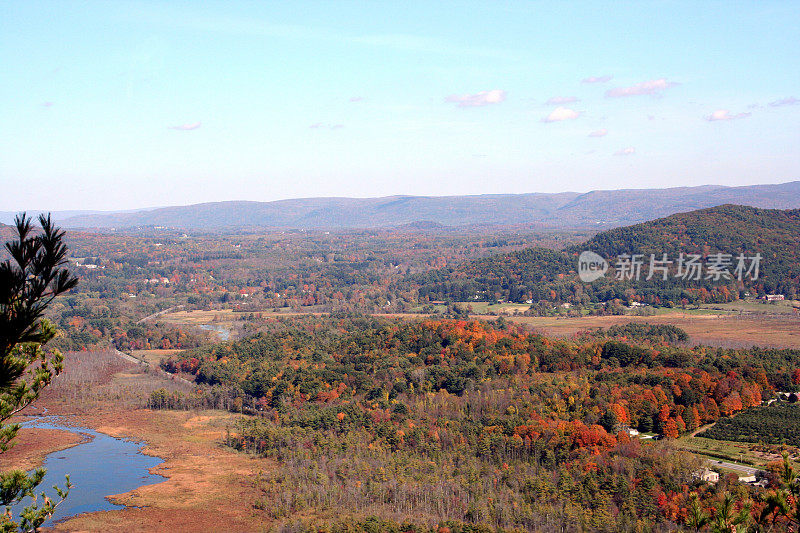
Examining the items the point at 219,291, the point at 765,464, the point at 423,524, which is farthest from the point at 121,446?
the point at 219,291

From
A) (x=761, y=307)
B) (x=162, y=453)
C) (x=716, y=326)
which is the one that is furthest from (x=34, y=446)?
(x=761, y=307)

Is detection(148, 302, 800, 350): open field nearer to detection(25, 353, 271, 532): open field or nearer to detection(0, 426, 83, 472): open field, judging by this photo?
detection(25, 353, 271, 532): open field

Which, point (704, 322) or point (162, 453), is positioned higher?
point (704, 322)

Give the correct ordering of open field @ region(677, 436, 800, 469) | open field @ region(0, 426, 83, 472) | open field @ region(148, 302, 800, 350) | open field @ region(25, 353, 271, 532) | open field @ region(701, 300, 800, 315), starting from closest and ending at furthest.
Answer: open field @ region(677, 436, 800, 469)
open field @ region(25, 353, 271, 532)
open field @ region(0, 426, 83, 472)
open field @ region(148, 302, 800, 350)
open field @ region(701, 300, 800, 315)

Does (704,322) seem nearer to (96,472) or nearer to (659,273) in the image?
(659,273)

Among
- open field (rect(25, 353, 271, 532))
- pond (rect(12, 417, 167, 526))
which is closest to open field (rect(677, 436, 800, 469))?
open field (rect(25, 353, 271, 532))

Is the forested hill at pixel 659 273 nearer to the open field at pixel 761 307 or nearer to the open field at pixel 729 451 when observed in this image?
the open field at pixel 761 307
